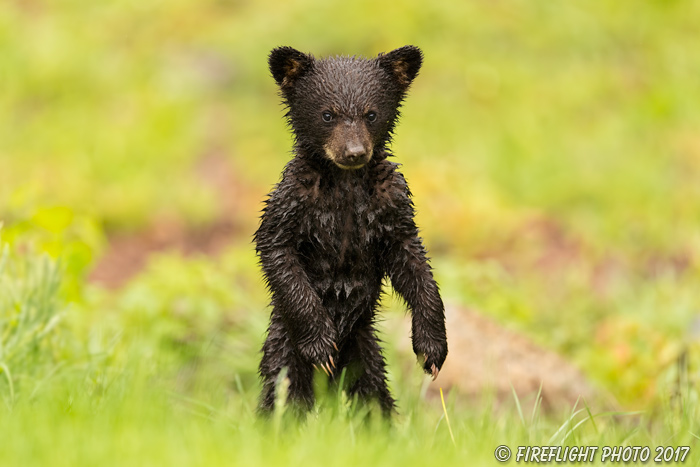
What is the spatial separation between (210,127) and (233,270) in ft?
13.8

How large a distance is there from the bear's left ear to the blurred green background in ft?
6.83

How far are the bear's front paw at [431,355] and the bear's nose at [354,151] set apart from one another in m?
0.84

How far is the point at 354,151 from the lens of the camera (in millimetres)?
3350

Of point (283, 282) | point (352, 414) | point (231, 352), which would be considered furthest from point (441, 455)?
point (231, 352)

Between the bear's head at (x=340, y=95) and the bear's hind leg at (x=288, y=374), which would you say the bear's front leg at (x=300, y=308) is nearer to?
the bear's hind leg at (x=288, y=374)

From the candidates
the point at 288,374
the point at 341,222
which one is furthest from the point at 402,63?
the point at 288,374

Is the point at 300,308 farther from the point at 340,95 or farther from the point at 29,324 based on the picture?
the point at 29,324

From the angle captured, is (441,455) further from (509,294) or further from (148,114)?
(148,114)

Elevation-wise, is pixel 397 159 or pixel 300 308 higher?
pixel 397 159

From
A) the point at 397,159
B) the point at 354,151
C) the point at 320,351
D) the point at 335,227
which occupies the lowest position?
the point at 320,351

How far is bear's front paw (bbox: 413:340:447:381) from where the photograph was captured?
3.57 m

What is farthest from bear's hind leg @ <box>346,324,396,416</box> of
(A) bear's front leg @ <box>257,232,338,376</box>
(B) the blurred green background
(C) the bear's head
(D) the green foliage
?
(D) the green foliage

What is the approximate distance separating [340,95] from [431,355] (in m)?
1.15

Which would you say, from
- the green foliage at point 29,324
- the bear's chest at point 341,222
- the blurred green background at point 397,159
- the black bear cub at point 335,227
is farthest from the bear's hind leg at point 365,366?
the green foliage at point 29,324
